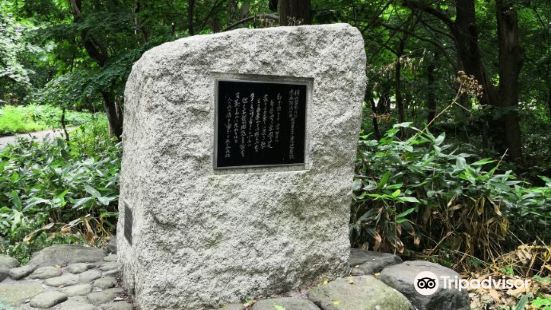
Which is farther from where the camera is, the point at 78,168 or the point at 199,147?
the point at 78,168

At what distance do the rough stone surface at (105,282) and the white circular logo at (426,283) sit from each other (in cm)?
214

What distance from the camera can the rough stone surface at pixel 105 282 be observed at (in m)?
3.17

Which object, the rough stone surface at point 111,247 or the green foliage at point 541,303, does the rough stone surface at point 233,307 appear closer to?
the rough stone surface at point 111,247

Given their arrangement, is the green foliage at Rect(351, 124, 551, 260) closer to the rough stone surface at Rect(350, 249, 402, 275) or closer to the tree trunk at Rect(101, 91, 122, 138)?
the rough stone surface at Rect(350, 249, 402, 275)

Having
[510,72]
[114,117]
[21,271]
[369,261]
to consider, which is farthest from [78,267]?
[510,72]

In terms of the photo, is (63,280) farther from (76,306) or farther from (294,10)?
(294,10)

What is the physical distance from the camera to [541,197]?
428 centimetres

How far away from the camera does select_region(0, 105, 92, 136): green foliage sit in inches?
600

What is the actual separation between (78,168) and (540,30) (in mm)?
7907

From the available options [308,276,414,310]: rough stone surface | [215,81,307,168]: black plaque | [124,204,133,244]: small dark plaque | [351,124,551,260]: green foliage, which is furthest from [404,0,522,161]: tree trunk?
[124,204,133,244]: small dark plaque

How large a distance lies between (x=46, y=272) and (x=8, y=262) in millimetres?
407

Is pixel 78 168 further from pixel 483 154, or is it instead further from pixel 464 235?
pixel 483 154

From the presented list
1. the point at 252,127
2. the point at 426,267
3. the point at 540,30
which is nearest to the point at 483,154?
the point at 540,30

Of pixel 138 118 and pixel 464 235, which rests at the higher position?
pixel 138 118
